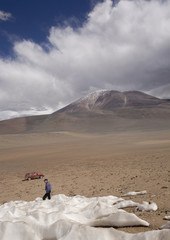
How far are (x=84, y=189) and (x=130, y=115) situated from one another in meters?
129

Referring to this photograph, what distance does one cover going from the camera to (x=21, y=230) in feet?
13.6

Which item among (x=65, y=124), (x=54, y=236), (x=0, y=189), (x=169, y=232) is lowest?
(x=0, y=189)

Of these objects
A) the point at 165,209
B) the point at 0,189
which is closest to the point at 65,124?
the point at 0,189

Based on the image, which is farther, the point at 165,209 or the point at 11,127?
the point at 11,127

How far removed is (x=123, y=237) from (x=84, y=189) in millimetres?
8304

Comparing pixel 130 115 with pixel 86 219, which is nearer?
pixel 86 219

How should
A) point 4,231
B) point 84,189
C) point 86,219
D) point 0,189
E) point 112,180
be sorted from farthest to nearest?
point 0,189 < point 112,180 < point 84,189 < point 86,219 < point 4,231

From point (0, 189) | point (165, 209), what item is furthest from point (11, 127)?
point (165, 209)

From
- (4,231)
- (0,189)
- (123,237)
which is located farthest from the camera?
(0,189)

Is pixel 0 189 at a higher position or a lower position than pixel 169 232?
lower

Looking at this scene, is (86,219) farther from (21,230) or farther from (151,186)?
(151,186)

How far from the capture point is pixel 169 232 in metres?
3.50

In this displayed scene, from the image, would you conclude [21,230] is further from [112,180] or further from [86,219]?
[112,180]

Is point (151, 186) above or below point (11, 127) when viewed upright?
below
